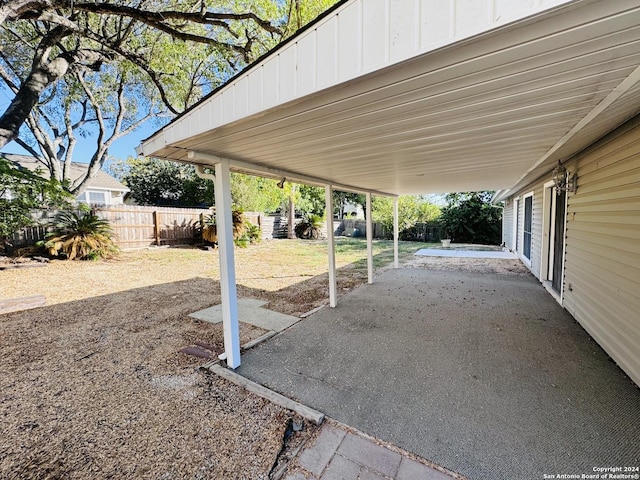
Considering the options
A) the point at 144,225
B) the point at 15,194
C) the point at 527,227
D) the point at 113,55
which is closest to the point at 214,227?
the point at 144,225

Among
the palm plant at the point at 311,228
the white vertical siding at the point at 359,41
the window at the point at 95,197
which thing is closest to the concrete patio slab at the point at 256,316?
the white vertical siding at the point at 359,41

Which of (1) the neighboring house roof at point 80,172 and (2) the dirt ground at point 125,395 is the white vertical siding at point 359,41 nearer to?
(2) the dirt ground at point 125,395

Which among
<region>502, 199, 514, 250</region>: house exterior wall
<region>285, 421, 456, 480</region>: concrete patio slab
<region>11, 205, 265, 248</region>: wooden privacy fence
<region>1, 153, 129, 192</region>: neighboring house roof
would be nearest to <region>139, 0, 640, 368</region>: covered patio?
<region>285, 421, 456, 480</region>: concrete patio slab

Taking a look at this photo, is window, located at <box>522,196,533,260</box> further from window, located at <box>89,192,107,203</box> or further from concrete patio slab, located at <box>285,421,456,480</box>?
window, located at <box>89,192,107,203</box>

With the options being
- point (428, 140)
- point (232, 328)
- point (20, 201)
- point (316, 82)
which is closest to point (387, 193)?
point (428, 140)

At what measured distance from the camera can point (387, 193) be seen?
677cm

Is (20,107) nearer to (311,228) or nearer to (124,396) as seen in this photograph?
(124,396)

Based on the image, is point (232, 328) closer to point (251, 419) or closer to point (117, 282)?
point (251, 419)

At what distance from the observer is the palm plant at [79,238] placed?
7.60 m

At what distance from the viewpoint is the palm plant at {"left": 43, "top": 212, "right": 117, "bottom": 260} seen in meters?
7.60

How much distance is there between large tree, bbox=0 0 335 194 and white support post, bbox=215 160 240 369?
543cm

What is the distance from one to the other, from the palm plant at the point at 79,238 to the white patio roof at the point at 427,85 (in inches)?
290

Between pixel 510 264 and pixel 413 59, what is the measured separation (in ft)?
28.6

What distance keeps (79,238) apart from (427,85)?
9795 millimetres
